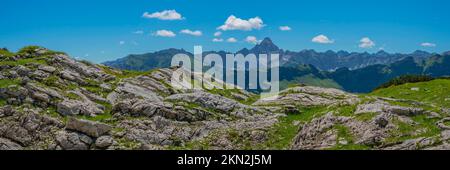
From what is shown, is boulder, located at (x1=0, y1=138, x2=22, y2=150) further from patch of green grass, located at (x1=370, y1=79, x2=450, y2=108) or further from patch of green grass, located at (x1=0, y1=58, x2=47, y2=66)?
patch of green grass, located at (x1=370, y1=79, x2=450, y2=108)

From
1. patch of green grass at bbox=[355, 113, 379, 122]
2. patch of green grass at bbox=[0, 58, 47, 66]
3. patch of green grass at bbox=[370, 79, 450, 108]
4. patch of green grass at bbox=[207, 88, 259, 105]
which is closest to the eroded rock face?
patch of green grass at bbox=[207, 88, 259, 105]

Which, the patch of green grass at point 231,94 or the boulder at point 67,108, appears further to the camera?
the patch of green grass at point 231,94

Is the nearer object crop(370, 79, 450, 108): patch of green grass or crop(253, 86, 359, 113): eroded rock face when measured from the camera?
crop(370, 79, 450, 108): patch of green grass

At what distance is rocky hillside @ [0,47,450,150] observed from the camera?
2215 inches

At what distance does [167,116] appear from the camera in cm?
6581

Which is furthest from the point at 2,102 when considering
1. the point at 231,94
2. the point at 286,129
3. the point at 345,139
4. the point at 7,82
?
the point at 345,139

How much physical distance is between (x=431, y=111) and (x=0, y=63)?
6048 centimetres

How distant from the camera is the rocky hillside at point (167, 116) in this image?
56.2 m

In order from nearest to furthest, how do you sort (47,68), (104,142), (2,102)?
(104,142) < (2,102) < (47,68)

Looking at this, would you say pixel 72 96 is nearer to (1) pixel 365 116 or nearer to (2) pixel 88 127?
(2) pixel 88 127

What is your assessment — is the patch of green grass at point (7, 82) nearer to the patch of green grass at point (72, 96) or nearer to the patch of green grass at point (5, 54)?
the patch of green grass at point (72, 96)

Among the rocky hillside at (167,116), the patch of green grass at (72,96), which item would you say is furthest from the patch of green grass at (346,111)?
the patch of green grass at (72,96)
